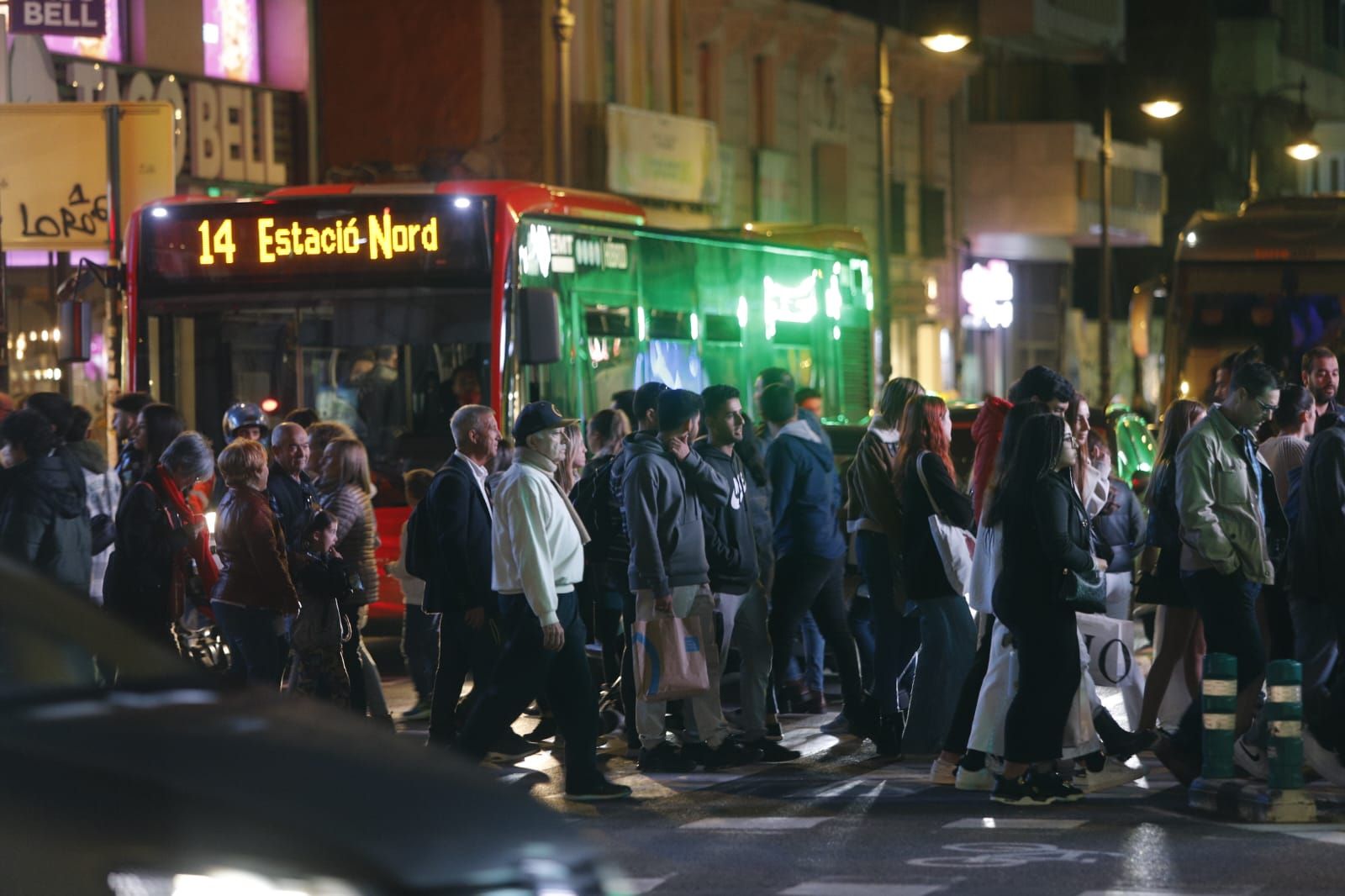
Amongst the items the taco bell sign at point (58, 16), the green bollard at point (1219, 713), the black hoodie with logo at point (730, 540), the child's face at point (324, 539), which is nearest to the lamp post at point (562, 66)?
the taco bell sign at point (58, 16)

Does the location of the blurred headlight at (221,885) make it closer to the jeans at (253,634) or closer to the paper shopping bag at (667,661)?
the jeans at (253,634)

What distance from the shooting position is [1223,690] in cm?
1020

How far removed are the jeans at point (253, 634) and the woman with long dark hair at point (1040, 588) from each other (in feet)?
11.0

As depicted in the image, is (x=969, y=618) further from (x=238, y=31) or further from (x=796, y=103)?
(x=796, y=103)

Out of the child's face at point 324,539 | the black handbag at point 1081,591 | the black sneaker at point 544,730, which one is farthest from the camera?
the black sneaker at point 544,730

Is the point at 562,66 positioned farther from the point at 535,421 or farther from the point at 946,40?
the point at 535,421

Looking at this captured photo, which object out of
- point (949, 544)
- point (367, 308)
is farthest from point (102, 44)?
point (949, 544)

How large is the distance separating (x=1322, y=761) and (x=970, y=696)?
151cm

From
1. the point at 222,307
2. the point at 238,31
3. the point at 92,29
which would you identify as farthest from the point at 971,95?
the point at 222,307

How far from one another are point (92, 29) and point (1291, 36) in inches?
2238

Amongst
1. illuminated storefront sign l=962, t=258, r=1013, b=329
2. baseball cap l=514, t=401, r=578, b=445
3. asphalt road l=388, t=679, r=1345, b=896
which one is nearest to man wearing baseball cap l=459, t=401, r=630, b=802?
baseball cap l=514, t=401, r=578, b=445

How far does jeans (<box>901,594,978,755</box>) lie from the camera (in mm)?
11789

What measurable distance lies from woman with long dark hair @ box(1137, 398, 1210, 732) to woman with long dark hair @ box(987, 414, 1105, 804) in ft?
4.15

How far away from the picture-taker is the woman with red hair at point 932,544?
11.6 meters
